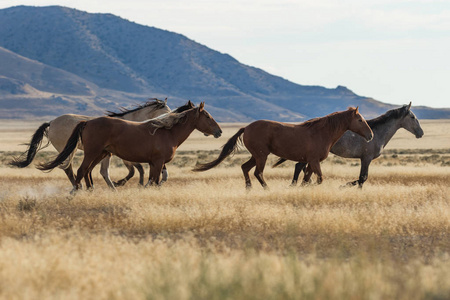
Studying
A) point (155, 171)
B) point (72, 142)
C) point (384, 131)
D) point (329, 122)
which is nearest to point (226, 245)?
point (155, 171)

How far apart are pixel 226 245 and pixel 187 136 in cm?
632

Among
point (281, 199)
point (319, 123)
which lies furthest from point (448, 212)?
point (319, 123)

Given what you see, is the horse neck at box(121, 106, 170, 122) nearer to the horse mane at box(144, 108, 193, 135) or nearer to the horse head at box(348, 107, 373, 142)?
the horse mane at box(144, 108, 193, 135)

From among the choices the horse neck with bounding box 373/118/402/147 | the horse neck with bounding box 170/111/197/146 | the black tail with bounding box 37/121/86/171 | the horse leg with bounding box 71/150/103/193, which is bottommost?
the horse leg with bounding box 71/150/103/193

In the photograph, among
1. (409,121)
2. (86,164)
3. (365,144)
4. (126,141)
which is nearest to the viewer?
(126,141)

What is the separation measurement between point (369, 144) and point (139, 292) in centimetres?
1164

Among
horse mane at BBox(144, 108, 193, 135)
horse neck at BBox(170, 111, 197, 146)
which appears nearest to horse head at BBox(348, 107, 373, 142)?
horse neck at BBox(170, 111, 197, 146)

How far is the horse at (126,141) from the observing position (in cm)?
1352

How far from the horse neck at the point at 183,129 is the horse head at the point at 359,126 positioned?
3.35 meters

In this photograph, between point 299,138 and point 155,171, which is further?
point 299,138

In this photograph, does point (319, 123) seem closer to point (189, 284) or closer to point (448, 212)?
point (448, 212)

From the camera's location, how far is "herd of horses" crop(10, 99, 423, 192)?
44.5 feet

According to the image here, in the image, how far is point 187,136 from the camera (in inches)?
582

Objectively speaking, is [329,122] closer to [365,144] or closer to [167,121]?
[365,144]
